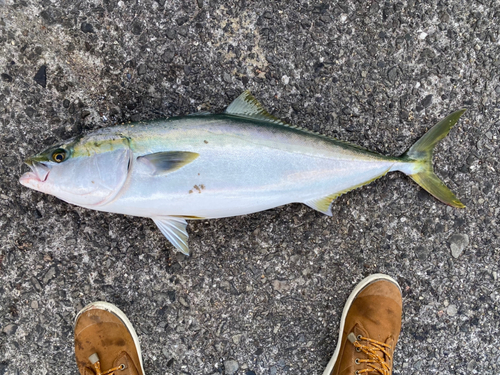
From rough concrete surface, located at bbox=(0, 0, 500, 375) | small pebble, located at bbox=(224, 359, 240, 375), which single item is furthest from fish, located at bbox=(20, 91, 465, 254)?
small pebble, located at bbox=(224, 359, 240, 375)

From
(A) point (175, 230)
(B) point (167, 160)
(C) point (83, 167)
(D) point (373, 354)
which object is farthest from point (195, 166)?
(D) point (373, 354)

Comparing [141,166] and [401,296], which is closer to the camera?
[141,166]

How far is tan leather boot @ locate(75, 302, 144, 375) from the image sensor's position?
2422 millimetres

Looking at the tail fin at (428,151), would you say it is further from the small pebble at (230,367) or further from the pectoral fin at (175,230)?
the small pebble at (230,367)

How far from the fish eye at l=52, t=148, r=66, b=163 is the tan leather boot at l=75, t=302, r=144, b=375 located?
3.63 feet

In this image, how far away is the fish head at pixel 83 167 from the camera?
1.96m

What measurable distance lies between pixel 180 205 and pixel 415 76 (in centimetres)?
197

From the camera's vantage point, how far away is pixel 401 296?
261cm

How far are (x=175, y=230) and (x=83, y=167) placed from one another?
666 millimetres

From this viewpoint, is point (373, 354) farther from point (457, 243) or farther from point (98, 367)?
point (98, 367)

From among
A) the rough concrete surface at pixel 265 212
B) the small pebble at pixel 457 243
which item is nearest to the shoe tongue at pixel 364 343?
the rough concrete surface at pixel 265 212

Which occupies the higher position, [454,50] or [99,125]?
[454,50]

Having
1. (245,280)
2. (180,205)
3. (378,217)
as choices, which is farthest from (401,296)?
(180,205)

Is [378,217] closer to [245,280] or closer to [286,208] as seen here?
[286,208]
